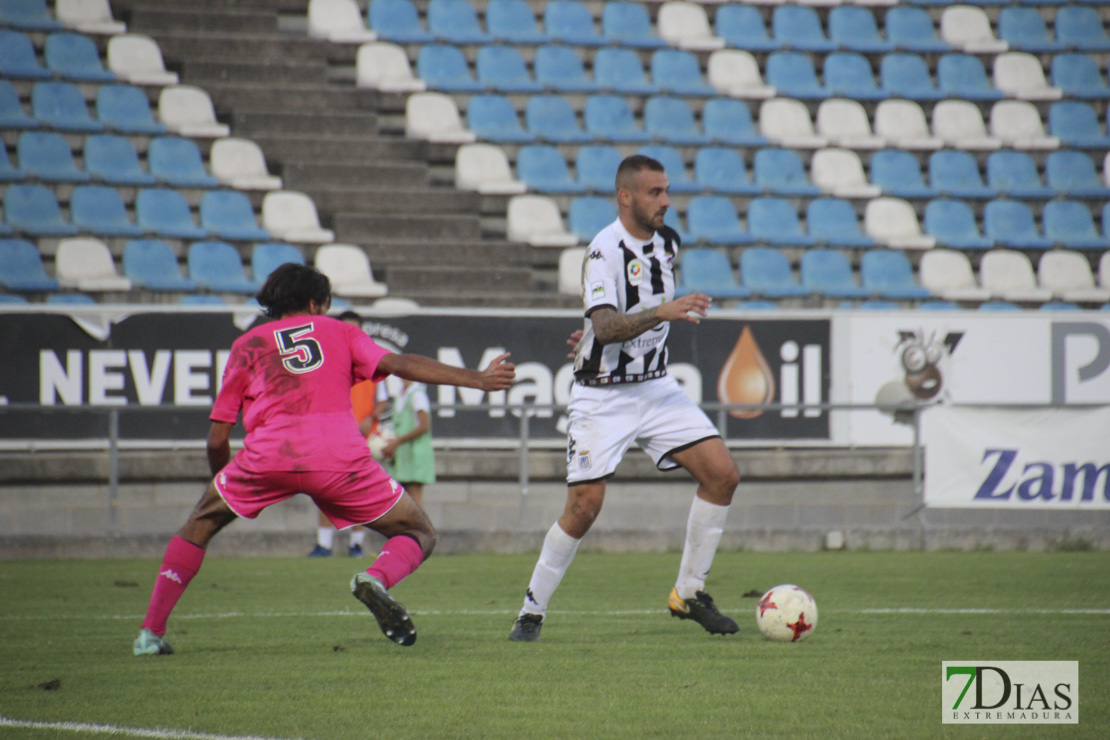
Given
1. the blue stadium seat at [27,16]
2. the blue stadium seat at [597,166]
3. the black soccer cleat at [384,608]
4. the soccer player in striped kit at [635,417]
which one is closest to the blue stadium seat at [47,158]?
the blue stadium seat at [27,16]

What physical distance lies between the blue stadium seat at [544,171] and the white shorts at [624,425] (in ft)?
36.6

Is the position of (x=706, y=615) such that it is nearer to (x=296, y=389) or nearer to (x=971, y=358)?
(x=296, y=389)

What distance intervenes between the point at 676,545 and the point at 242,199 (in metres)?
7.48

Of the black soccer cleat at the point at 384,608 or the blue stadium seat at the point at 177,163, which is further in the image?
the blue stadium seat at the point at 177,163

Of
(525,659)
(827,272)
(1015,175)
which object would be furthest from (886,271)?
(525,659)

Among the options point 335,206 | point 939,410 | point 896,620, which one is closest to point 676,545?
point 939,410

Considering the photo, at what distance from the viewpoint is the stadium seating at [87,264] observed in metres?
14.6

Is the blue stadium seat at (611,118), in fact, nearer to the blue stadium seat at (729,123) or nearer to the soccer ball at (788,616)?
the blue stadium seat at (729,123)

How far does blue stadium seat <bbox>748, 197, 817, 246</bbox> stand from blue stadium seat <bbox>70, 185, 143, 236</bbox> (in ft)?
26.3

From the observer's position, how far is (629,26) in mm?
20219

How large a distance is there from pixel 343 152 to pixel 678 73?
5296mm

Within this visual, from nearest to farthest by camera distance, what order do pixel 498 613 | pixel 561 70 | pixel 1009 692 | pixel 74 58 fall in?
pixel 1009 692, pixel 498 613, pixel 74 58, pixel 561 70

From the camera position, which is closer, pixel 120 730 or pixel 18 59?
pixel 120 730

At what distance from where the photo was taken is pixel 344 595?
879 cm
